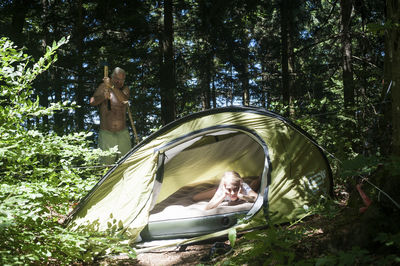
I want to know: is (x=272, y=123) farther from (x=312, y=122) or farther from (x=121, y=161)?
(x=312, y=122)

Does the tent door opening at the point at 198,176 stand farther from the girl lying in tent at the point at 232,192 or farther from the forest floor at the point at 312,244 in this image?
the forest floor at the point at 312,244

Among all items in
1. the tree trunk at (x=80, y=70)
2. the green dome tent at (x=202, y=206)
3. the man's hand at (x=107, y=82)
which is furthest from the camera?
the tree trunk at (x=80, y=70)

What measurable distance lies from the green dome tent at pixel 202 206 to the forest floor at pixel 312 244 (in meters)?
0.30

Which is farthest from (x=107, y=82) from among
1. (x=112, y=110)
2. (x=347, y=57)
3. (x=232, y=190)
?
(x=347, y=57)

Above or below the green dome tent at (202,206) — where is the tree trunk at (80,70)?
above

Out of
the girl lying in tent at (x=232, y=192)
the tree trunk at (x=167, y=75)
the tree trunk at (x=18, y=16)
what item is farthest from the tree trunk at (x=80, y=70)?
the girl lying in tent at (x=232, y=192)

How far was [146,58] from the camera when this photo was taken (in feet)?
36.0

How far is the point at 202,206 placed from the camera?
4.15 metres

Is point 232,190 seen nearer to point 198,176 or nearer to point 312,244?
point 198,176

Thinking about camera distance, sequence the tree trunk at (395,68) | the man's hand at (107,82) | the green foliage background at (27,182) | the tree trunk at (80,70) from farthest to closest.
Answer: the tree trunk at (80,70) < the man's hand at (107,82) < the tree trunk at (395,68) < the green foliage background at (27,182)

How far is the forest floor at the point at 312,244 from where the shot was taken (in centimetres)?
188

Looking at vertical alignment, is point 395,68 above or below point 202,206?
above

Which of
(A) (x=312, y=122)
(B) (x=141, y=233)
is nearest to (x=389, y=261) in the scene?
(B) (x=141, y=233)

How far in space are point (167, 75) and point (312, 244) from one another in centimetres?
747
